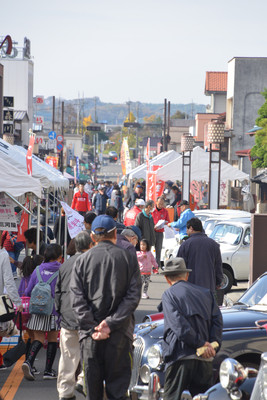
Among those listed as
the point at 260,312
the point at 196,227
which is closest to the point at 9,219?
the point at 196,227

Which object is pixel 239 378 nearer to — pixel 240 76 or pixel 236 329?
pixel 236 329

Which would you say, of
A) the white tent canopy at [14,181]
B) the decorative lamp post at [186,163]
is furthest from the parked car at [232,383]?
the decorative lamp post at [186,163]

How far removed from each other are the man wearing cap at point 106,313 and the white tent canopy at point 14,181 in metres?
5.03

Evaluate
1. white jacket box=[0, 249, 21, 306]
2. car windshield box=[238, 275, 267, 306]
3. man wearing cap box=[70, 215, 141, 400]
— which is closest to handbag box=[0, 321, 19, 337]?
white jacket box=[0, 249, 21, 306]

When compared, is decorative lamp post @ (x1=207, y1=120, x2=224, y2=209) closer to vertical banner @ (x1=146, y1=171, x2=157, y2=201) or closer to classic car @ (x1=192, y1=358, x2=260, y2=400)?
vertical banner @ (x1=146, y1=171, x2=157, y2=201)

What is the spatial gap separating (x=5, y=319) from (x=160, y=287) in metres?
8.85

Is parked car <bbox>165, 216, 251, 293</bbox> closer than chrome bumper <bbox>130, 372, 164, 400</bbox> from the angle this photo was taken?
No

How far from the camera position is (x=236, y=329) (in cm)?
684

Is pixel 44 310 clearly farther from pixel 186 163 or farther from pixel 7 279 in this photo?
pixel 186 163

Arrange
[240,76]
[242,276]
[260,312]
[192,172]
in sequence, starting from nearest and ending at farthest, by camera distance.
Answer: [260,312] < [242,276] < [192,172] < [240,76]

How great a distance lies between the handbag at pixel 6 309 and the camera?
7895 millimetres

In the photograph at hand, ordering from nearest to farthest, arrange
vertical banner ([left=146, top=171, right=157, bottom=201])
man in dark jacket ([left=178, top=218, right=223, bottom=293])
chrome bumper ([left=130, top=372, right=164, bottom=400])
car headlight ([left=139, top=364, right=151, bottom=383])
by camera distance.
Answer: chrome bumper ([left=130, top=372, right=164, bottom=400]) < car headlight ([left=139, top=364, right=151, bottom=383]) < man in dark jacket ([left=178, top=218, right=223, bottom=293]) < vertical banner ([left=146, top=171, right=157, bottom=201])

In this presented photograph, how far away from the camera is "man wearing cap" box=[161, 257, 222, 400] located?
5.69m

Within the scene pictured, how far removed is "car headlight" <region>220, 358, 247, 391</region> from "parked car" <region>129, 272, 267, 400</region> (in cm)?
191
